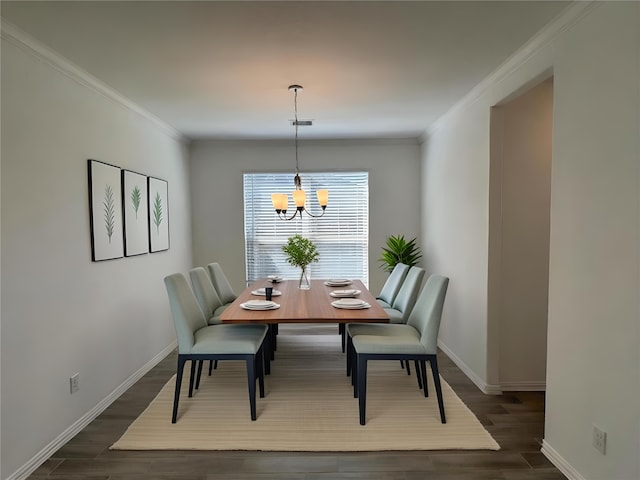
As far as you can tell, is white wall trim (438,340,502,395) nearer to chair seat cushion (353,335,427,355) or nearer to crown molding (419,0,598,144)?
chair seat cushion (353,335,427,355)

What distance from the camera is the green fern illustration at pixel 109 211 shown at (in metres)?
3.15

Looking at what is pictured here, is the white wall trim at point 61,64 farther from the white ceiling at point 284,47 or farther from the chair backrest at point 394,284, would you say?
the chair backrest at point 394,284

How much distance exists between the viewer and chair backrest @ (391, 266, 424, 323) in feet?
11.7

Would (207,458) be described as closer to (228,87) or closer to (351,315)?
(351,315)

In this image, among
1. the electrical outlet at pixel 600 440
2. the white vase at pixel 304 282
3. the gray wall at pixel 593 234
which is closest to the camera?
the gray wall at pixel 593 234

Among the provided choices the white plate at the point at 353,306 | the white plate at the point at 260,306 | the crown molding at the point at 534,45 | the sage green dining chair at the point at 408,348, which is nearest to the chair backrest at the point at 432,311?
the sage green dining chair at the point at 408,348

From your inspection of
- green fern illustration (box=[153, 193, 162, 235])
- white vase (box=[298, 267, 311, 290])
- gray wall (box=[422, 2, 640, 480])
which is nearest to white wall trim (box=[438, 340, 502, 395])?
gray wall (box=[422, 2, 640, 480])

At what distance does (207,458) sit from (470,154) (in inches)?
124

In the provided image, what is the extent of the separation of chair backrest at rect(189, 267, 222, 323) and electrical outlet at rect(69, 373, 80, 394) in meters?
1.12

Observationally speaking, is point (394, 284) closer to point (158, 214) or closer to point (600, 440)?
point (600, 440)

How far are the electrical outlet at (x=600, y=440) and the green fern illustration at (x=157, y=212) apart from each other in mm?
3900

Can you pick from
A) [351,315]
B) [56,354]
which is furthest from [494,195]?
[56,354]

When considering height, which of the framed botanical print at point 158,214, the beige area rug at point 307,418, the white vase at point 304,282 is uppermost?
the framed botanical print at point 158,214

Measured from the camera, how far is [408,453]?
7.97 ft
